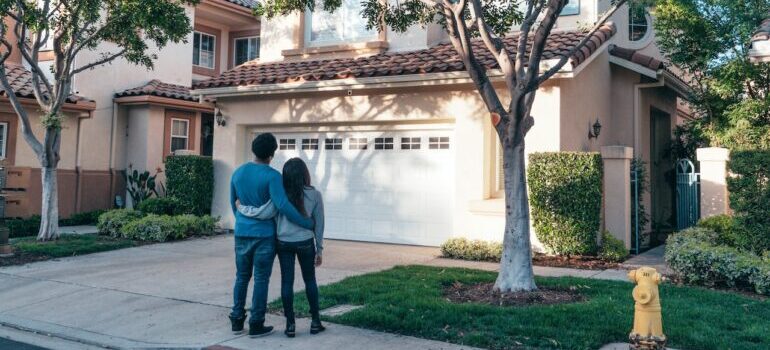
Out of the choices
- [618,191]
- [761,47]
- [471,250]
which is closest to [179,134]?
[471,250]

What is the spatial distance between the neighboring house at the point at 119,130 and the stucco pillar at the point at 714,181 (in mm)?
13299

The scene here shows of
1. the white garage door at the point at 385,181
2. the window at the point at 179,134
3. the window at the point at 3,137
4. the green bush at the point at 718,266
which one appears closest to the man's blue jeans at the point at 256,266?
the green bush at the point at 718,266

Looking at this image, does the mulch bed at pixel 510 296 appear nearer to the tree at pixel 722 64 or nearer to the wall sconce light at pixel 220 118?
the tree at pixel 722 64

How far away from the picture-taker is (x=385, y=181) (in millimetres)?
12992

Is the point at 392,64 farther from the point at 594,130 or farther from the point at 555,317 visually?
the point at 555,317

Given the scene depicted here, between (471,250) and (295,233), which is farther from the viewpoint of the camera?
(471,250)

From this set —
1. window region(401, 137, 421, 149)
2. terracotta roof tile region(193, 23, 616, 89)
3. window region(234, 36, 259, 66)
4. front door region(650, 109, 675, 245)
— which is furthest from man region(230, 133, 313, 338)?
window region(234, 36, 259, 66)

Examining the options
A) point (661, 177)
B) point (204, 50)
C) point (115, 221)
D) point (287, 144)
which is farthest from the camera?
point (204, 50)

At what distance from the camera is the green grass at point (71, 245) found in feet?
37.1

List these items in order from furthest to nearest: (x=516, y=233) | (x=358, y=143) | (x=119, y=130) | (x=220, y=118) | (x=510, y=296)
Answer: (x=119, y=130), (x=220, y=118), (x=358, y=143), (x=516, y=233), (x=510, y=296)

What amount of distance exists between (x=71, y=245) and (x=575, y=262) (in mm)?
8882

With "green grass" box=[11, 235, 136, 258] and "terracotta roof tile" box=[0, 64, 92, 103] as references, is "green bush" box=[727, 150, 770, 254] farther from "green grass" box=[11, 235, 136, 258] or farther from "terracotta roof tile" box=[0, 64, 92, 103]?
"terracotta roof tile" box=[0, 64, 92, 103]

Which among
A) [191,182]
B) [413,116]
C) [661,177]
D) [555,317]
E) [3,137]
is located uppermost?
[413,116]

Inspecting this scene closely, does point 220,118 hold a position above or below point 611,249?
above
